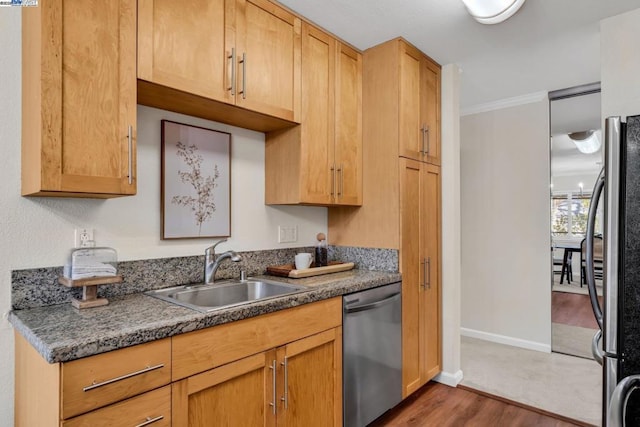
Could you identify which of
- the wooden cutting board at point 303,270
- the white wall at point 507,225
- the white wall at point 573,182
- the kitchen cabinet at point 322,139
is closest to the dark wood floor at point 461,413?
the wooden cutting board at point 303,270

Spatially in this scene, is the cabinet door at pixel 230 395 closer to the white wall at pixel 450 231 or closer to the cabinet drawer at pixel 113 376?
the cabinet drawer at pixel 113 376

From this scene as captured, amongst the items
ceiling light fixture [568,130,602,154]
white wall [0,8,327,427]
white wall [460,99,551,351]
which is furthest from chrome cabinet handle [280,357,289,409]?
white wall [460,99,551,351]

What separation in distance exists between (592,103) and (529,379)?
2.38 meters

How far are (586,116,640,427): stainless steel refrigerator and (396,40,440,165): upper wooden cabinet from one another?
122 centimetres

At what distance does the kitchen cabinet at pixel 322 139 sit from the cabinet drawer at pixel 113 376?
3.99ft

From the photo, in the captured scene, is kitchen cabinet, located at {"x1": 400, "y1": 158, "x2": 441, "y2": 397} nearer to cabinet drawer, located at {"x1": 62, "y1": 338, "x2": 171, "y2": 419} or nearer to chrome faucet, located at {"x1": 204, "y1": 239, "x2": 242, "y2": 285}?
chrome faucet, located at {"x1": 204, "y1": 239, "x2": 242, "y2": 285}

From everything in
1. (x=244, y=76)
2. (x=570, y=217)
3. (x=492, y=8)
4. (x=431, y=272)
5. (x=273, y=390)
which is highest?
(x=492, y=8)

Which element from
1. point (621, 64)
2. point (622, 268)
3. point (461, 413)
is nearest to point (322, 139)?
point (622, 268)

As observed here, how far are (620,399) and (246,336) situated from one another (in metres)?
1.37

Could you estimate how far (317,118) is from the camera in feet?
7.45

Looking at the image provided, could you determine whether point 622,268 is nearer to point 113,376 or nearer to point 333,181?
point 333,181

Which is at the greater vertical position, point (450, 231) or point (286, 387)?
point (450, 231)

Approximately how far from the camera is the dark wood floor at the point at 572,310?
3266 mm

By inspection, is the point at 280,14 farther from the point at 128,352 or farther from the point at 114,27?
the point at 128,352
